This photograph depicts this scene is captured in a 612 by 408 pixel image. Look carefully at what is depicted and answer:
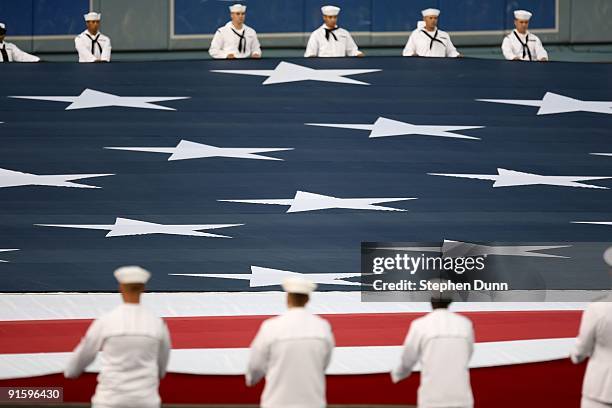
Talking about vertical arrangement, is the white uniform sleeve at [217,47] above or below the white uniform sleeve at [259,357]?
above

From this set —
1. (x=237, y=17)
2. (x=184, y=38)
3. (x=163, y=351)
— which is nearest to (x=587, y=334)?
(x=163, y=351)

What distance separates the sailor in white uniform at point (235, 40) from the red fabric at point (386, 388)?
540 centimetres

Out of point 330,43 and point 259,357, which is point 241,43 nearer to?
point 330,43

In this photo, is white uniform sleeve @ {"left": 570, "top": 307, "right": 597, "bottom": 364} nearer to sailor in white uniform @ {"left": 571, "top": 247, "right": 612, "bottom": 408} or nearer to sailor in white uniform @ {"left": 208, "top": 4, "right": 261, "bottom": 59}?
sailor in white uniform @ {"left": 571, "top": 247, "right": 612, "bottom": 408}

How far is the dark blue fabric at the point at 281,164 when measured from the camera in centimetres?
766

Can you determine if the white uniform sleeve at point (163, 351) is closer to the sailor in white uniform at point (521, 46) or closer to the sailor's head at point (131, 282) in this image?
the sailor's head at point (131, 282)

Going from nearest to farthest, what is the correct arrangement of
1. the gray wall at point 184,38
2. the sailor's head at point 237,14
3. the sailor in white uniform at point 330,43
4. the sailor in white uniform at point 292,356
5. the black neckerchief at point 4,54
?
the sailor in white uniform at point 292,356 < the black neckerchief at point 4,54 < the sailor in white uniform at point 330,43 < the sailor's head at point 237,14 < the gray wall at point 184,38

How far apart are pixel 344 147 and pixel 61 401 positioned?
3.45m

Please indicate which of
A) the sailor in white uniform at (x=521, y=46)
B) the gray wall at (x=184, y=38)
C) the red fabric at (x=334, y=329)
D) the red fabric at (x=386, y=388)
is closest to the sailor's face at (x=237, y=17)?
the gray wall at (x=184, y=38)

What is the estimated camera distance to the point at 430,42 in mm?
10688

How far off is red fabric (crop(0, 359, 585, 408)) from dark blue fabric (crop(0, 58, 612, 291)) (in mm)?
1364

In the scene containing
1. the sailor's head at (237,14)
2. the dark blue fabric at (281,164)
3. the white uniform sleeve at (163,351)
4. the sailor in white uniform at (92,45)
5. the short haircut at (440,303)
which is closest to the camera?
the white uniform sleeve at (163,351)

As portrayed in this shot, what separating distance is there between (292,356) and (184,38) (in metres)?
9.56

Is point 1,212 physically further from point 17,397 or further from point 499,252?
point 499,252
